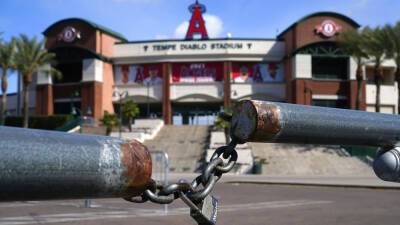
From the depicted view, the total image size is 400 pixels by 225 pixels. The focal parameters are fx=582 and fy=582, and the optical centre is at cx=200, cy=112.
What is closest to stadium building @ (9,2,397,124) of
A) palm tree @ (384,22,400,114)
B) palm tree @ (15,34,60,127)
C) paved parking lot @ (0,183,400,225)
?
palm tree @ (15,34,60,127)

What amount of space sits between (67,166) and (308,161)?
139ft

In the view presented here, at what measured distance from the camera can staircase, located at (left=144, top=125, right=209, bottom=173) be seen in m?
43.0

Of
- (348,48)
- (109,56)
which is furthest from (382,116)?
(109,56)

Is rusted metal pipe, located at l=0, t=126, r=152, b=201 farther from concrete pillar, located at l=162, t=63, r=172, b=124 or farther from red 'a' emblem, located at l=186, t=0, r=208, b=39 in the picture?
red 'a' emblem, located at l=186, t=0, r=208, b=39

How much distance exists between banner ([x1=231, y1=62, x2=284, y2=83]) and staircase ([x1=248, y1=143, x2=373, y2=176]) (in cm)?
1893

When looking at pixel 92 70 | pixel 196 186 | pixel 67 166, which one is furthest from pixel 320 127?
pixel 92 70

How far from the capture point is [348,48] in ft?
182

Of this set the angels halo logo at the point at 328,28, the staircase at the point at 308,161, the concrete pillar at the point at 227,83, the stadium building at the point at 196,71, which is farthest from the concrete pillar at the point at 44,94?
the angels halo logo at the point at 328,28

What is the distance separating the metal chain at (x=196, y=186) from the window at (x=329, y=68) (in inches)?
2425

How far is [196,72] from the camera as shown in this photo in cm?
6575

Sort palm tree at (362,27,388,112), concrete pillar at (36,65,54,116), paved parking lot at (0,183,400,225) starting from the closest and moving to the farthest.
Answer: paved parking lot at (0,183,400,225) < palm tree at (362,27,388,112) < concrete pillar at (36,65,54,116)

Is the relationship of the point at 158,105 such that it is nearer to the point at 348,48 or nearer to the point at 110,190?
the point at 348,48

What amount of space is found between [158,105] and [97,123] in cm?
947

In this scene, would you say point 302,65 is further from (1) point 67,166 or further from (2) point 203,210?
(1) point 67,166
